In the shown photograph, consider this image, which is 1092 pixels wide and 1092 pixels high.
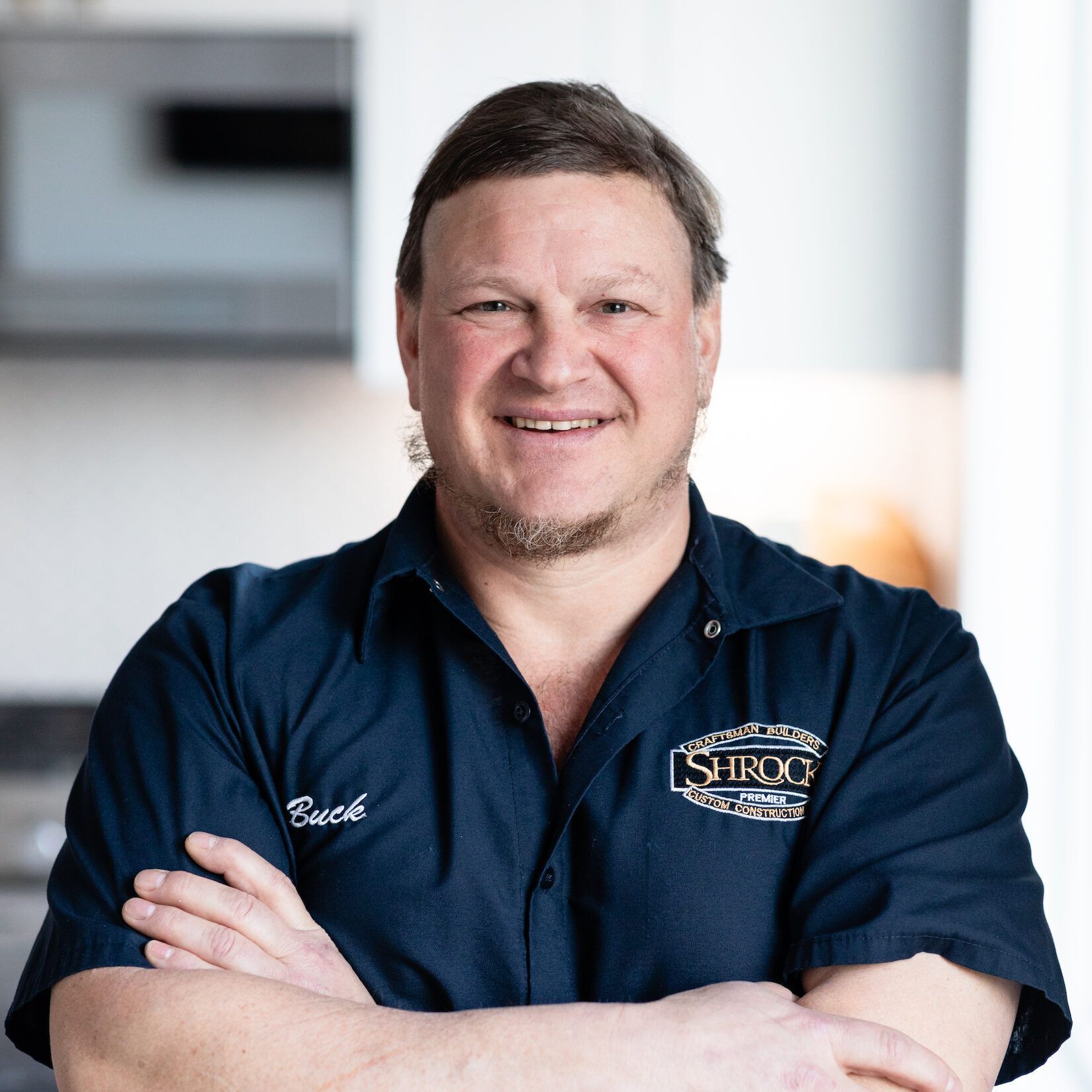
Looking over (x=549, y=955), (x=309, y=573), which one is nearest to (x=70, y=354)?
(x=309, y=573)

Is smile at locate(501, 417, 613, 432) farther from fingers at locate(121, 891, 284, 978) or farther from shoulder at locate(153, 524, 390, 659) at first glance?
fingers at locate(121, 891, 284, 978)

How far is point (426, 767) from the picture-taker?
1.25 m

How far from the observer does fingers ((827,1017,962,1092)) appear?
103 centimetres

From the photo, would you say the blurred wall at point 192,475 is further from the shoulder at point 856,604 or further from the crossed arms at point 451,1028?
the crossed arms at point 451,1028

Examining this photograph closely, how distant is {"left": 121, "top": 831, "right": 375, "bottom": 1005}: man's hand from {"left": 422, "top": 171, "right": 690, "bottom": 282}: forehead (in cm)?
59

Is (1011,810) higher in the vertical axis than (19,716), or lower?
higher

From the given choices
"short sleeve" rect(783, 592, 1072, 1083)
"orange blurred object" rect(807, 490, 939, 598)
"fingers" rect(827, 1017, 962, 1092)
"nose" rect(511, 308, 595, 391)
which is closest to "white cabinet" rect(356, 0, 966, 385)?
"orange blurred object" rect(807, 490, 939, 598)

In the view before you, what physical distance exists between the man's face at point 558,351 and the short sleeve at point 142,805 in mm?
324

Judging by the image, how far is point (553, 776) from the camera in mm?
1241

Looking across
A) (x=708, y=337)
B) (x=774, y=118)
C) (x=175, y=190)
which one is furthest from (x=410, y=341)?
(x=774, y=118)

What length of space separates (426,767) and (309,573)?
276mm

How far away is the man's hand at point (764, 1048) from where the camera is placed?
1.01 metres

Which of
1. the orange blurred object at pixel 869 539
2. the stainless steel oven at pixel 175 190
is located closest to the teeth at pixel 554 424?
the stainless steel oven at pixel 175 190

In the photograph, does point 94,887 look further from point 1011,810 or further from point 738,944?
point 1011,810
